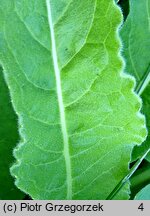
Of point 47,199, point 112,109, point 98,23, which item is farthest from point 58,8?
point 47,199

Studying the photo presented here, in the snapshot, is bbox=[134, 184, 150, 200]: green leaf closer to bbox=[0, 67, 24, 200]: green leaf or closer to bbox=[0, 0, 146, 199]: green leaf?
bbox=[0, 0, 146, 199]: green leaf

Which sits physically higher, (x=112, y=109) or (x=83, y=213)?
(x=112, y=109)

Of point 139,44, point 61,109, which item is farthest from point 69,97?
point 139,44

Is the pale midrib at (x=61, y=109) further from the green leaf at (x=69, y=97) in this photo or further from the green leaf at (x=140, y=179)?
the green leaf at (x=140, y=179)

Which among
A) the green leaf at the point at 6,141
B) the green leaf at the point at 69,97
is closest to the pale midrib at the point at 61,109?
the green leaf at the point at 69,97

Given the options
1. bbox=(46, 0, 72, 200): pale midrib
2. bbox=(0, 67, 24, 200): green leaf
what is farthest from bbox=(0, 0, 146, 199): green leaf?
bbox=(0, 67, 24, 200): green leaf

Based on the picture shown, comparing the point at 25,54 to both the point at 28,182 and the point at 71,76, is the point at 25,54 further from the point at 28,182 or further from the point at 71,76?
the point at 28,182
